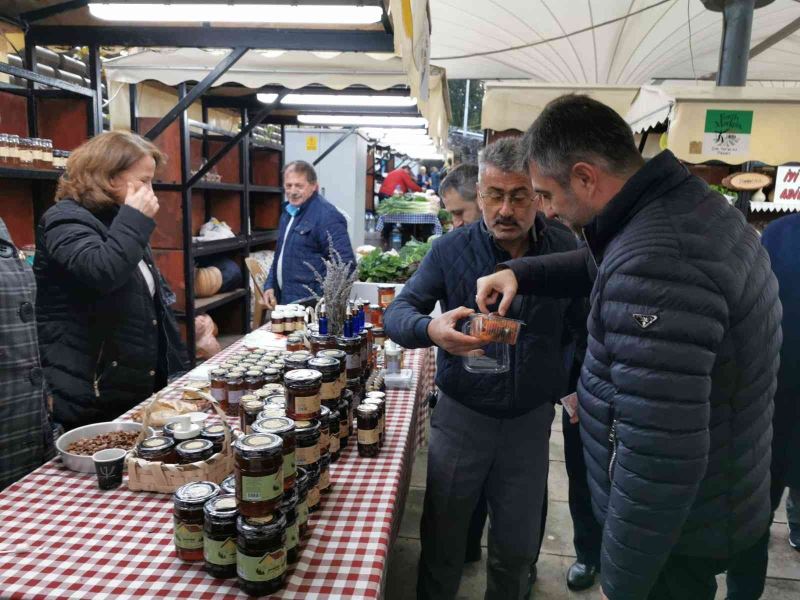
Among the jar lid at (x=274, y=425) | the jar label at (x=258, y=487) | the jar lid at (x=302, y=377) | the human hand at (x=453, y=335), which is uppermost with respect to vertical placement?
the human hand at (x=453, y=335)

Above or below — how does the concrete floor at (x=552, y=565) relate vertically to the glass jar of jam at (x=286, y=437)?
below

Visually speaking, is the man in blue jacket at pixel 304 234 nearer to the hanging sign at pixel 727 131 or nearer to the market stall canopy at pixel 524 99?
the market stall canopy at pixel 524 99

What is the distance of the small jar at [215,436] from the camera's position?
5.65ft

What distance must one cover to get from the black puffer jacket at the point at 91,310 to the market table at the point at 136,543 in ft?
1.73

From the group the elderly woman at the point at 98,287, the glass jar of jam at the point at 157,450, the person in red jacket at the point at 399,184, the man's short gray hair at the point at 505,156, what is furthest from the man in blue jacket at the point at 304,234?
the person in red jacket at the point at 399,184

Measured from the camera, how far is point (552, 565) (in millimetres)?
3094

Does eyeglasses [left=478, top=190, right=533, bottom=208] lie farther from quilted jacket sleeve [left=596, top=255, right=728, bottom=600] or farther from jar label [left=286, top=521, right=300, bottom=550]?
jar label [left=286, top=521, right=300, bottom=550]

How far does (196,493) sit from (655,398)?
3.59ft

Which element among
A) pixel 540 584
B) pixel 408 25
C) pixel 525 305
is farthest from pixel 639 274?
pixel 540 584

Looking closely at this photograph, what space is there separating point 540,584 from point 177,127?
4763 millimetres

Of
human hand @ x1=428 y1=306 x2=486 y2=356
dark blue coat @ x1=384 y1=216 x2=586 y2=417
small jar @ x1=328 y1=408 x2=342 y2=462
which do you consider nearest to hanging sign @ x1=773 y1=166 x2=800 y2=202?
dark blue coat @ x1=384 y1=216 x2=586 y2=417

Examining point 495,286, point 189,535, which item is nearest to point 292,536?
point 189,535

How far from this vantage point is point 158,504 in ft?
5.34

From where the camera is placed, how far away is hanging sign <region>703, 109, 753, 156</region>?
358cm
